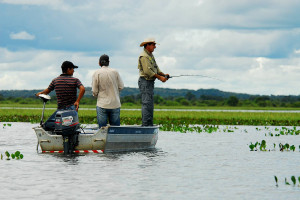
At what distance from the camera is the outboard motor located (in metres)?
13.5

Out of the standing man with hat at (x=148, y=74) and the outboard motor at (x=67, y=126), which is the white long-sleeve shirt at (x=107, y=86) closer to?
the standing man with hat at (x=148, y=74)

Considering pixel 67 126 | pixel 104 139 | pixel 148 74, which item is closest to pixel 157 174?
pixel 67 126

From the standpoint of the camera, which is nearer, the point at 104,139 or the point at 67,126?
the point at 67,126

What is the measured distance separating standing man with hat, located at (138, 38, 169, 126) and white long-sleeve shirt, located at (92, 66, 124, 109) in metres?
0.95

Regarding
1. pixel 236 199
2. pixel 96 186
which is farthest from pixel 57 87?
pixel 236 199

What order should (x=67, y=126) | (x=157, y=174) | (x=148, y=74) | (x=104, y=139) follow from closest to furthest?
(x=157, y=174) < (x=67, y=126) < (x=104, y=139) < (x=148, y=74)

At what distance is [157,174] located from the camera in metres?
11.4

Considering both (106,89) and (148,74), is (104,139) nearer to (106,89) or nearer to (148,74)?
(106,89)

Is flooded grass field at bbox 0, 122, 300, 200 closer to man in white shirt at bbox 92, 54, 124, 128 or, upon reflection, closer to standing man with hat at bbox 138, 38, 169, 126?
man in white shirt at bbox 92, 54, 124, 128

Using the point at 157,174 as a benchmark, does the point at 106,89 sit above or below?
above

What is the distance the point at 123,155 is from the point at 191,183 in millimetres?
4487

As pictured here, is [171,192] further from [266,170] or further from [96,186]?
[266,170]

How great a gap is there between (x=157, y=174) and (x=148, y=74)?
14.8 ft

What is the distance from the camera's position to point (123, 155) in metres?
14.6
